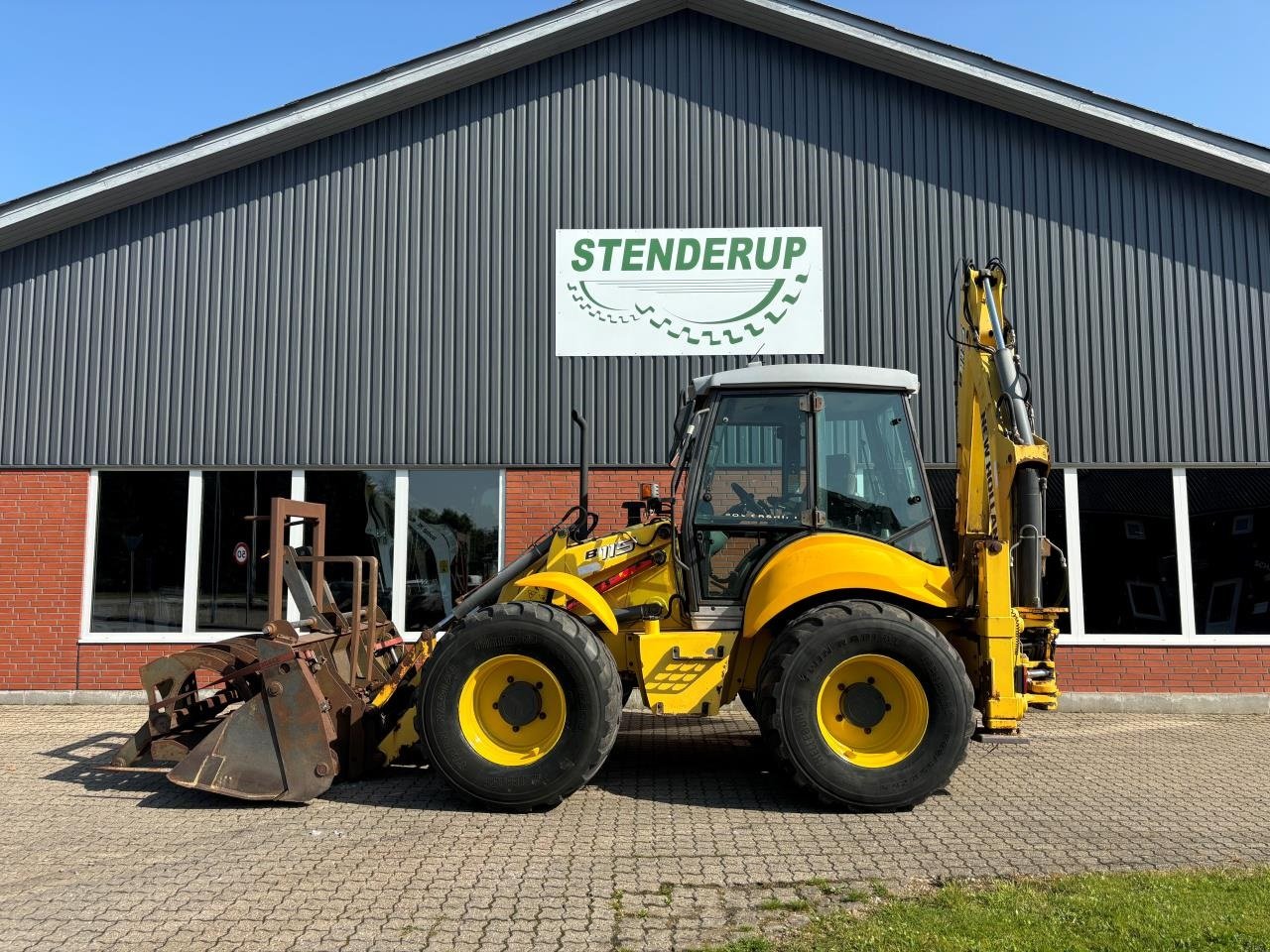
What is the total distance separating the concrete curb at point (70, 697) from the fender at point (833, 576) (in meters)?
7.62

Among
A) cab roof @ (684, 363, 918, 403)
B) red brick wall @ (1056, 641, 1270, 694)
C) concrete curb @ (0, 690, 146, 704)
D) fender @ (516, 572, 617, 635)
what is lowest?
concrete curb @ (0, 690, 146, 704)

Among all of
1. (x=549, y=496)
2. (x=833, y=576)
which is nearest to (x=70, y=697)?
(x=549, y=496)

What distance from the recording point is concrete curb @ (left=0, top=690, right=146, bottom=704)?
10.2 metres

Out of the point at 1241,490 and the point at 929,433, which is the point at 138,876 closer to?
the point at 929,433

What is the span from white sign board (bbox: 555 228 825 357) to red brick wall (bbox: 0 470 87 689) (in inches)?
230

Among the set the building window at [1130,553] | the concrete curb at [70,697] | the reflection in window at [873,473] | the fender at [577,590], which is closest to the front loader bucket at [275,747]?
the fender at [577,590]

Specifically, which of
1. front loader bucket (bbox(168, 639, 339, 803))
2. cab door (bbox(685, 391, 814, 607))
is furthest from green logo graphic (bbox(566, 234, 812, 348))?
front loader bucket (bbox(168, 639, 339, 803))

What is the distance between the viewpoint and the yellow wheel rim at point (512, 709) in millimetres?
5934

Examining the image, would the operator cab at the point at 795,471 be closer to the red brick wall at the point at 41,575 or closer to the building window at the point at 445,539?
the building window at the point at 445,539

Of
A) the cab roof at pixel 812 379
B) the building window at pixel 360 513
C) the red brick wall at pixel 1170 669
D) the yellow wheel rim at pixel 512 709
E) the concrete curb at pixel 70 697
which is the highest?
the cab roof at pixel 812 379

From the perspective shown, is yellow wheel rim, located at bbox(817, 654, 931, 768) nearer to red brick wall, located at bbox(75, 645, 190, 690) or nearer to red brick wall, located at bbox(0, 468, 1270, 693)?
red brick wall, located at bbox(0, 468, 1270, 693)

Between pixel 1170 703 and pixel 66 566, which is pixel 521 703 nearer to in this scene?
pixel 66 566

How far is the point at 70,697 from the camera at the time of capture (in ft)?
33.5

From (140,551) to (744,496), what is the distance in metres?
7.58
